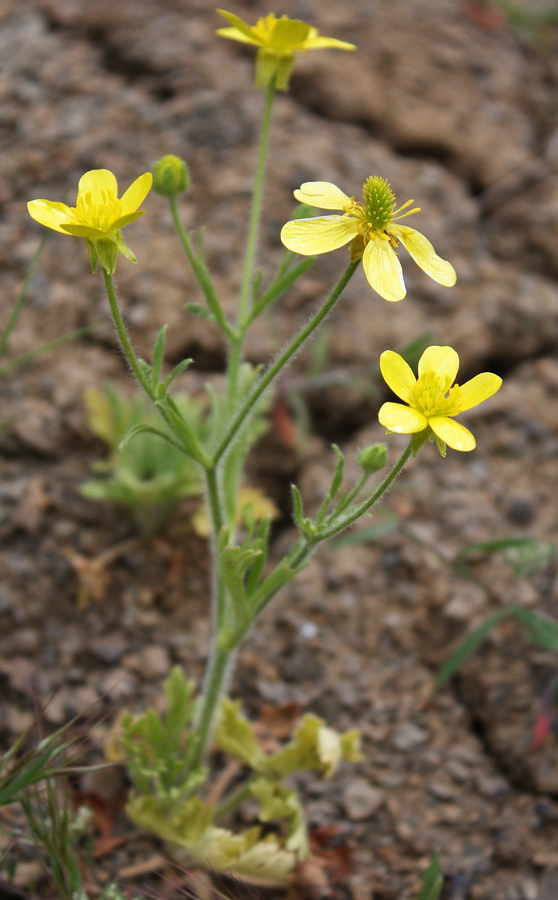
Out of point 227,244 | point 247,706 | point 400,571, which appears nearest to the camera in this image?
point 247,706

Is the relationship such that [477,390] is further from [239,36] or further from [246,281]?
[239,36]

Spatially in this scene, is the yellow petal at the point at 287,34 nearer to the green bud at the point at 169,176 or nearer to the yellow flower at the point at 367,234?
the green bud at the point at 169,176

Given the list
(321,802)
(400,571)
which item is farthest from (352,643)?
(321,802)

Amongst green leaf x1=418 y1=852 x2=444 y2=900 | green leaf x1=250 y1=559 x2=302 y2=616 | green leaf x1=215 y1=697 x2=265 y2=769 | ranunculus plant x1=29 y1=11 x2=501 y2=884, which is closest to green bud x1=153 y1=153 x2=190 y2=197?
ranunculus plant x1=29 y1=11 x2=501 y2=884

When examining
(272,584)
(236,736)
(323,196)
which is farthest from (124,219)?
(236,736)

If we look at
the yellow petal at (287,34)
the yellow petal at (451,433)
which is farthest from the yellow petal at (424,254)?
the yellow petal at (287,34)

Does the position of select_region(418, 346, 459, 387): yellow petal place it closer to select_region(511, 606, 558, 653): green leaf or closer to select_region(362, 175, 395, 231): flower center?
select_region(362, 175, 395, 231): flower center

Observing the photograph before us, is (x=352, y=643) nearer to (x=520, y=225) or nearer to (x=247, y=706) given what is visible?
(x=247, y=706)

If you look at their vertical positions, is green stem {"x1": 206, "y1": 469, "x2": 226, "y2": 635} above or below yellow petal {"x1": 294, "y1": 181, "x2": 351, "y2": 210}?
below
